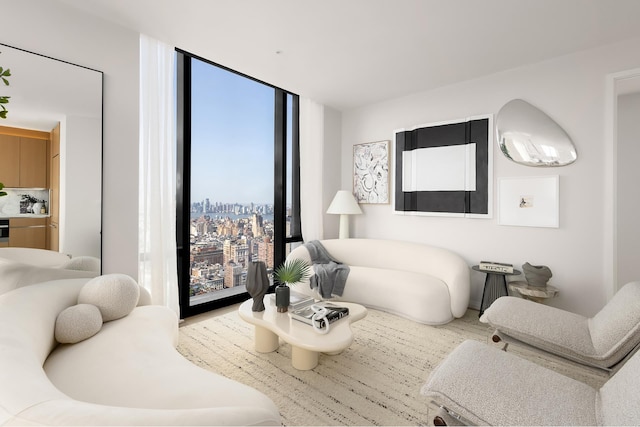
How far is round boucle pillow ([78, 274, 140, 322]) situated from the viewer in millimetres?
1819

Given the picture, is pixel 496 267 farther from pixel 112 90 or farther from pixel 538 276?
pixel 112 90

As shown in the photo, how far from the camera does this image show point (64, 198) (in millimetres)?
2102

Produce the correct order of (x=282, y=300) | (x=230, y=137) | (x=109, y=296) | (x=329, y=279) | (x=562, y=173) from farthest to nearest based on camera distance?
(x=230, y=137)
(x=329, y=279)
(x=562, y=173)
(x=282, y=300)
(x=109, y=296)

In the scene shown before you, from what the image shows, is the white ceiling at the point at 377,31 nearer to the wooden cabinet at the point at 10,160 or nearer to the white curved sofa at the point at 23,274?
the wooden cabinet at the point at 10,160

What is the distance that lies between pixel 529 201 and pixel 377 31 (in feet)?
7.39

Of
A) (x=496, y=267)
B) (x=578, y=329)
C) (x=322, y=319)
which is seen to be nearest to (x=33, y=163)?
(x=322, y=319)

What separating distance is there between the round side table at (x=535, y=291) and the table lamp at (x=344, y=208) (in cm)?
200

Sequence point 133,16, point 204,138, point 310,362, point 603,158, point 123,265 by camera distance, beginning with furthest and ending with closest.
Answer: point 204,138 → point 603,158 → point 123,265 → point 133,16 → point 310,362

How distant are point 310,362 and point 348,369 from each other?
0.92 ft

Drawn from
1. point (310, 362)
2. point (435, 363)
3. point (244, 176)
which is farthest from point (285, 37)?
point (435, 363)

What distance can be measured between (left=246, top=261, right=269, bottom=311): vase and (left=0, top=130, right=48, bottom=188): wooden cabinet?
1.56 metres

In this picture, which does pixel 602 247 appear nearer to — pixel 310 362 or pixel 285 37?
pixel 310 362

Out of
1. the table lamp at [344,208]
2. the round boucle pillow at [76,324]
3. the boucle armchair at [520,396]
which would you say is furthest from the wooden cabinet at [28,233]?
the table lamp at [344,208]

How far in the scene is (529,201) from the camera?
119 inches
